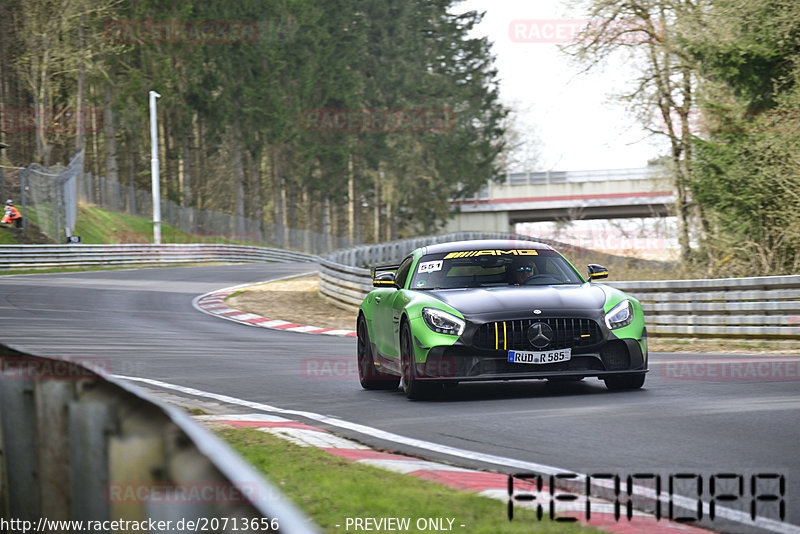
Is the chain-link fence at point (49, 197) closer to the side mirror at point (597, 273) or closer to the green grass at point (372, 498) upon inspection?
the side mirror at point (597, 273)

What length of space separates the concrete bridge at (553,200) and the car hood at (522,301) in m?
56.7

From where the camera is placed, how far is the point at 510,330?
31.1ft

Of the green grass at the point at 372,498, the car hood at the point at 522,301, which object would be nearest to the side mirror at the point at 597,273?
the car hood at the point at 522,301

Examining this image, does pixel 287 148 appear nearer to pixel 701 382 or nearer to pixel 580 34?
pixel 580 34

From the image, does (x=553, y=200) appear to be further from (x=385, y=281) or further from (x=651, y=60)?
(x=385, y=281)

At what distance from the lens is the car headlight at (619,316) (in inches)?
383

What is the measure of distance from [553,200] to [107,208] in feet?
100

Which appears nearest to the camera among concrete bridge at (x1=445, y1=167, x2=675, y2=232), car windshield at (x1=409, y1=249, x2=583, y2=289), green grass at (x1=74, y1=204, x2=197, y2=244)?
car windshield at (x1=409, y1=249, x2=583, y2=289)

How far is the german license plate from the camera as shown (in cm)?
942

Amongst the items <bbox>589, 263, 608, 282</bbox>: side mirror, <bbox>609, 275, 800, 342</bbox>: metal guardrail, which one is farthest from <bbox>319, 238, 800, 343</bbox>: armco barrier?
<bbox>589, 263, 608, 282</bbox>: side mirror

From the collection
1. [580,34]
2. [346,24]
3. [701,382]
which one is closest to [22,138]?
[346,24]

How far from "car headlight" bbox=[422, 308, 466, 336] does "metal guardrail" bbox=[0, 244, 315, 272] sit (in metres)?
32.8

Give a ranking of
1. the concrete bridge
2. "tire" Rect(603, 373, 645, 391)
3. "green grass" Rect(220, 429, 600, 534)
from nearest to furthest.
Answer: "green grass" Rect(220, 429, 600, 534) < "tire" Rect(603, 373, 645, 391) < the concrete bridge

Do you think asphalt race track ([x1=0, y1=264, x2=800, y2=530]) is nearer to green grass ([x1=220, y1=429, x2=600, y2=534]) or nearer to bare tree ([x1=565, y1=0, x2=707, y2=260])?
green grass ([x1=220, y1=429, x2=600, y2=534])
